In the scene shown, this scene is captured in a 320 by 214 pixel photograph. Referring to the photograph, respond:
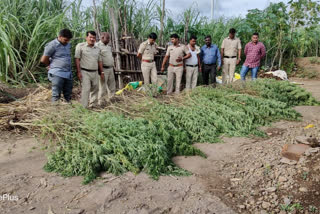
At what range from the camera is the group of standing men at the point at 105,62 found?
12.4 ft

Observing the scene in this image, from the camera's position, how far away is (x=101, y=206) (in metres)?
1.92

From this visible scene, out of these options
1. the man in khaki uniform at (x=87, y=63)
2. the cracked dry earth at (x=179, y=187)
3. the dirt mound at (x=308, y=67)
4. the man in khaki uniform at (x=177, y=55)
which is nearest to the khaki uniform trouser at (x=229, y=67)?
the man in khaki uniform at (x=177, y=55)

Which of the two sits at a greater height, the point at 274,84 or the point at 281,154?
the point at 274,84

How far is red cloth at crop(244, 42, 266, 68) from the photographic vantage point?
6.13 metres

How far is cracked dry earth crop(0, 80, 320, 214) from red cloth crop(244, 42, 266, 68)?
150 inches

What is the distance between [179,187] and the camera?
2219mm

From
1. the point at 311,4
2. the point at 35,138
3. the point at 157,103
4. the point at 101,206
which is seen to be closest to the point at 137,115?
the point at 157,103

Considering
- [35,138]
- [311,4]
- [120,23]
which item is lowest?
[35,138]

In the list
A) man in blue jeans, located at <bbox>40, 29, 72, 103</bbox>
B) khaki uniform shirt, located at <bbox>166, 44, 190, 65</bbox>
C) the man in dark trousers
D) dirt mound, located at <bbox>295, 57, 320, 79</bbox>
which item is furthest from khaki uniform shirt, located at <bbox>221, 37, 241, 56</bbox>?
dirt mound, located at <bbox>295, 57, 320, 79</bbox>

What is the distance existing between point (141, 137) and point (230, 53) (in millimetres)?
4407

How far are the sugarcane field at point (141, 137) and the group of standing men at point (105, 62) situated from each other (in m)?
0.02

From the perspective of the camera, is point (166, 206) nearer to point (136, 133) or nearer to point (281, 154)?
point (136, 133)

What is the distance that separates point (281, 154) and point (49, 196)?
241 centimetres

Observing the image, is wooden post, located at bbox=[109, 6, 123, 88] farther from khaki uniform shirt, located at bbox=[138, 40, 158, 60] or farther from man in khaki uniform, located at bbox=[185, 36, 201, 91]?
man in khaki uniform, located at bbox=[185, 36, 201, 91]
